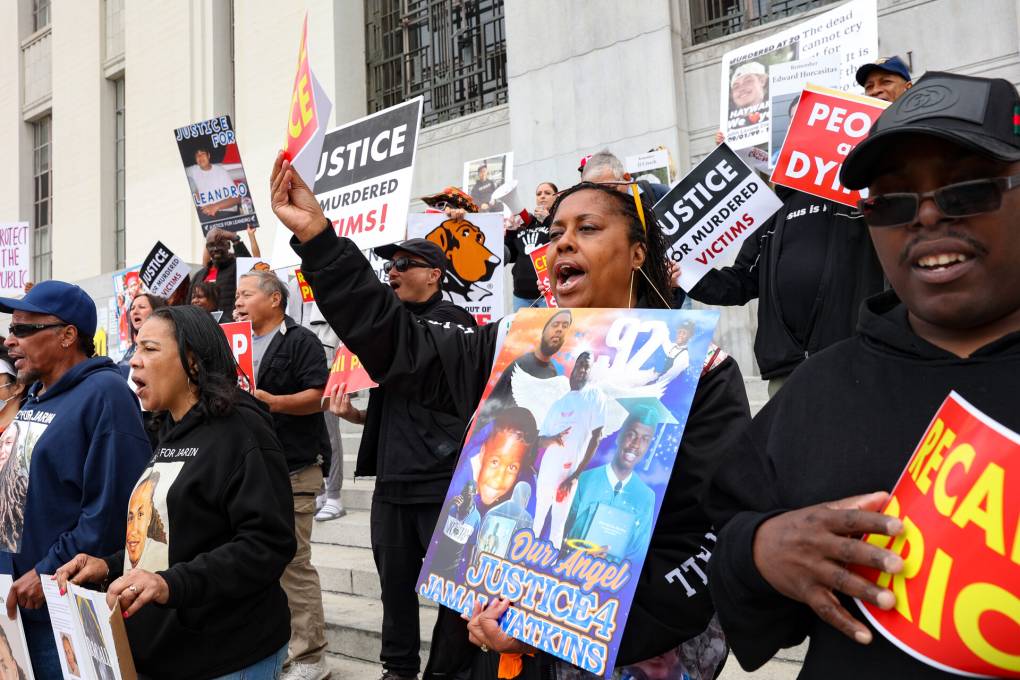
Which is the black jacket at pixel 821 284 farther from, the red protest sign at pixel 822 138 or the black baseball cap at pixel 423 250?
the black baseball cap at pixel 423 250

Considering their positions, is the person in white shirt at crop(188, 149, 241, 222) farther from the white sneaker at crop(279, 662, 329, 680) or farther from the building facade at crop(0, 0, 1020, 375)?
the white sneaker at crop(279, 662, 329, 680)

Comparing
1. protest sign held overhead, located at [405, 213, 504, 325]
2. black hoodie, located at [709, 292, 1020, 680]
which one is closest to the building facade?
protest sign held overhead, located at [405, 213, 504, 325]

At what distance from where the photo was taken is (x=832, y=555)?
1169 mm

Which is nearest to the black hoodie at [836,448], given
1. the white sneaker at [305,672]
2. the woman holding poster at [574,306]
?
the woman holding poster at [574,306]

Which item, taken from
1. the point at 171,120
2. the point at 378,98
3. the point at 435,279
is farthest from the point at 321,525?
the point at 171,120

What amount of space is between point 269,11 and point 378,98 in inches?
96.2

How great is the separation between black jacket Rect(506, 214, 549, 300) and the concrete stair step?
207cm

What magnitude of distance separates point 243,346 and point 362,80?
8.50m

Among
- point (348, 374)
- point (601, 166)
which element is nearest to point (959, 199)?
point (601, 166)

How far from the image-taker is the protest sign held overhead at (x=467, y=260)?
16.4ft

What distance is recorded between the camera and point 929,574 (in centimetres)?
112

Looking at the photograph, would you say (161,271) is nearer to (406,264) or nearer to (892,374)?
(406,264)

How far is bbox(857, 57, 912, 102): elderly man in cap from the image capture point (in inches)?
139

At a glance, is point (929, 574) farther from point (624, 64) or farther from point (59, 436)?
point (624, 64)
